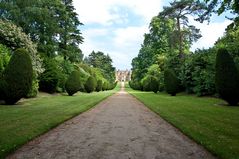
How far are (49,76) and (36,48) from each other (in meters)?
3.60

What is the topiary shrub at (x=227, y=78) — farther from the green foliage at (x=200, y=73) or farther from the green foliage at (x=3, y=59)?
the green foliage at (x=3, y=59)

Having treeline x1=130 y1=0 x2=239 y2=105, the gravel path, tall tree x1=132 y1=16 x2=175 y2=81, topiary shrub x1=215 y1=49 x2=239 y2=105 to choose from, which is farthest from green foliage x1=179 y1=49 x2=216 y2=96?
tall tree x1=132 y1=16 x2=175 y2=81

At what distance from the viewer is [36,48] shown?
28.8 meters

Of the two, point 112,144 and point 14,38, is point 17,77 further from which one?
point 112,144

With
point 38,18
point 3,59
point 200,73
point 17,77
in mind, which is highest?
point 38,18

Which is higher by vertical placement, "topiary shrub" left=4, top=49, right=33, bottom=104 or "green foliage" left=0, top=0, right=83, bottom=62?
"green foliage" left=0, top=0, right=83, bottom=62

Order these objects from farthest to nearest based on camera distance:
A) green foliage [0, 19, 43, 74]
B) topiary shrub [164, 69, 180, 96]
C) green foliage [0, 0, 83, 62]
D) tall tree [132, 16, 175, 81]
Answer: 1. tall tree [132, 16, 175, 81]
2. topiary shrub [164, 69, 180, 96]
3. green foliage [0, 0, 83, 62]
4. green foliage [0, 19, 43, 74]

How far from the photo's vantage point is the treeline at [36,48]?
1745 centimetres

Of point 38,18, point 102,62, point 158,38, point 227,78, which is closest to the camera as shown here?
point 227,78

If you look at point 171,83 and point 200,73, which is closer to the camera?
point 200,73

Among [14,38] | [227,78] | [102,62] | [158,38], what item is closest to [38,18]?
[14,38]

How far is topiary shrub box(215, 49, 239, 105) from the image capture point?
17.0 metres

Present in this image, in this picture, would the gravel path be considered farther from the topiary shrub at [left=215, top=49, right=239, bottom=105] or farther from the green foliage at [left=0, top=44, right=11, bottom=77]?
the green foliage at [left=0, top=44, right=11, bottom=77]

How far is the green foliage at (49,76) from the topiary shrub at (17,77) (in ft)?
41.8
